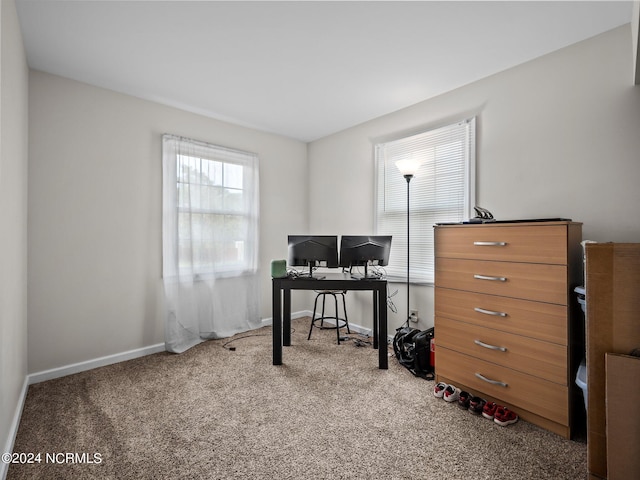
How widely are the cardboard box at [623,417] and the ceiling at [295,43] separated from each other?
2.09m

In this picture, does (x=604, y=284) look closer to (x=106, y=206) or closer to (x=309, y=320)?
(x=309, y=320)

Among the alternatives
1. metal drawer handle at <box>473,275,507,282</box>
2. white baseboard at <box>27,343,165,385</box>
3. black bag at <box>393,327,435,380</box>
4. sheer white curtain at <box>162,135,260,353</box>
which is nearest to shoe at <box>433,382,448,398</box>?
black bag at <box>393,327,435,380</box>

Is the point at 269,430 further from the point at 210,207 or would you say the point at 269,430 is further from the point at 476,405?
the point at 210,207

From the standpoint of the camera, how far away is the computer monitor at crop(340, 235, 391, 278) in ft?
A: 10.4

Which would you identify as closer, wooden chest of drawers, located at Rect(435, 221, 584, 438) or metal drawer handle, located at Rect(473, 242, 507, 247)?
wooden chest of drawers, located at Rect(435, 221, 584, 438)

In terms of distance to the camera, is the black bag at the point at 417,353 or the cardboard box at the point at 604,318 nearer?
the cardboard box at the point at 604,318

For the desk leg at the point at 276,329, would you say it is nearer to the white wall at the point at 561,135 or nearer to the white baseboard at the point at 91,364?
the white baseboard at the point at 91,364

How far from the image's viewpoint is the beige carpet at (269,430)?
5.34 ft

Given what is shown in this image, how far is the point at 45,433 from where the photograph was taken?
1.93 meters

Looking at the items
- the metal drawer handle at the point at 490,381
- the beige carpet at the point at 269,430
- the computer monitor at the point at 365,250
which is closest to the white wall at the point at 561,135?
the computer monitor at the point at 365,250

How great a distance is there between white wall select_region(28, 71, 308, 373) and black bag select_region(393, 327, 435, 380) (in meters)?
2.48

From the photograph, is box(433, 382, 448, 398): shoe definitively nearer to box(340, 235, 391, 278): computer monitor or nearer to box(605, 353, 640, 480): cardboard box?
box(605, 353, 640, 480): cardboard box

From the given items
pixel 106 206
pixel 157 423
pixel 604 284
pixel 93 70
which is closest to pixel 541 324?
pixel 604 284

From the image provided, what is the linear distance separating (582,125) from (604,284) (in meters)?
1.39
